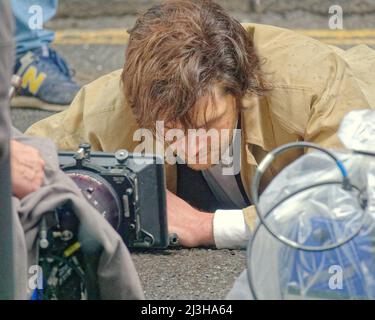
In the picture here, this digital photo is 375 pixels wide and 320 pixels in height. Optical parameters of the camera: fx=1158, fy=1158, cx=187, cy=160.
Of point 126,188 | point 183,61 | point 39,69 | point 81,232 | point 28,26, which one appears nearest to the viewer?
point 81,232

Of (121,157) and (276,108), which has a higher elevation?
(276,108)

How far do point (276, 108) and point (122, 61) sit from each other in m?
2.08

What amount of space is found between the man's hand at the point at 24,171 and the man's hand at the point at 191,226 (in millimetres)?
1017

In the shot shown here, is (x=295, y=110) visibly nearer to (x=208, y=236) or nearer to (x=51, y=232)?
(x=208, y=236)

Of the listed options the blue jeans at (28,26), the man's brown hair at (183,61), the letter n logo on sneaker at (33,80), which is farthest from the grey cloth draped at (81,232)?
the letter n logo on sneaker at (33,80)

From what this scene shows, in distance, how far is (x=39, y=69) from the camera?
15.2 feet

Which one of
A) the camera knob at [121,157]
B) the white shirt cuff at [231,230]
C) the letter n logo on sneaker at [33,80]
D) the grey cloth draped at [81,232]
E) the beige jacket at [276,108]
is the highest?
the letter n logo on sneaker at [33,80]

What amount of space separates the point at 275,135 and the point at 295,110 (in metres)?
0.12

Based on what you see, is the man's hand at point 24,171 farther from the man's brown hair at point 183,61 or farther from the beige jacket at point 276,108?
the beige jacket at point 276,108

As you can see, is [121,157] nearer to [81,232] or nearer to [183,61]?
[183,61]

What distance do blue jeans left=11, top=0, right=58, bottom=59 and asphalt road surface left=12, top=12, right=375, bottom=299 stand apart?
26cm

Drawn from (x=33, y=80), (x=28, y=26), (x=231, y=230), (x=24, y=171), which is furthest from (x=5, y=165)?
(x=33, y=80)

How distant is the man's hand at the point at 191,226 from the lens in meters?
3.16

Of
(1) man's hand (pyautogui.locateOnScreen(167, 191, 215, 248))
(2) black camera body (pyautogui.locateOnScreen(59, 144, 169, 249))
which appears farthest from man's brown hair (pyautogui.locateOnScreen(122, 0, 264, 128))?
(1) man's hand (pyautogui.locateOnScreen(167, 191, 215, 248))
